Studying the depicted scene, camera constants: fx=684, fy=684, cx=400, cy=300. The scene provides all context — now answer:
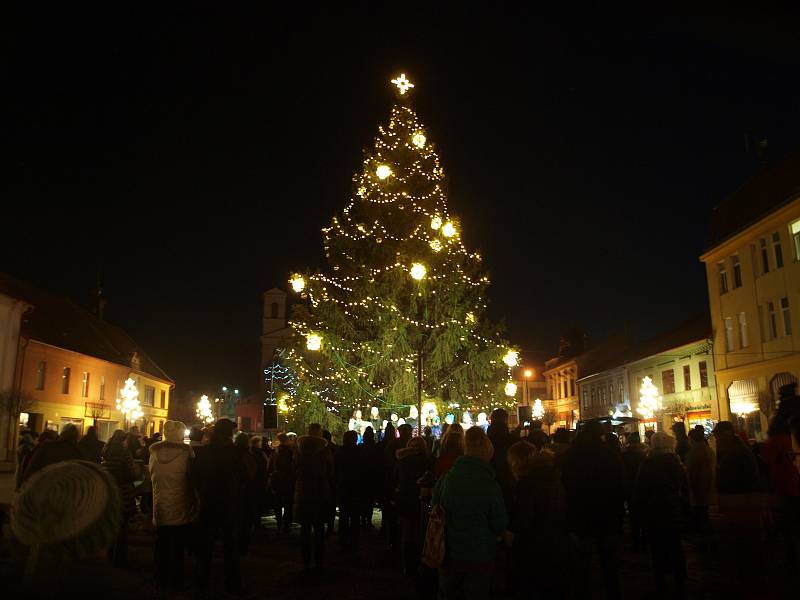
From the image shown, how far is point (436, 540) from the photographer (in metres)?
5.56

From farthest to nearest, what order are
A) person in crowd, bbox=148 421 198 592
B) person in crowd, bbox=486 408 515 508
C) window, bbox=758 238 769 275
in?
window, bbox=758 238 769 275
person in crowd, bbox=486 408 515 508
person in crowd, bbox=148 421 198 592

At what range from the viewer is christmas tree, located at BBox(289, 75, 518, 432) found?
82.6 ft

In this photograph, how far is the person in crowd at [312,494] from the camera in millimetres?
9484

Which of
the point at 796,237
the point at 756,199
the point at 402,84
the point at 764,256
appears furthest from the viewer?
the point at 756,199

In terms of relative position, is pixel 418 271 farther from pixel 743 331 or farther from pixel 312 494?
pixel 743 331

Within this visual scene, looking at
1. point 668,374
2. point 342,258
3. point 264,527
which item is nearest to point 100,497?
point 264,527

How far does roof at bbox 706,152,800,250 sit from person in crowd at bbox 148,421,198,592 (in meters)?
25.4

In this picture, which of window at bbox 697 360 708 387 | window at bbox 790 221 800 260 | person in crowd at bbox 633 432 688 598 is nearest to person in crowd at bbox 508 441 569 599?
person in crowd at bbox 633 432 688 598

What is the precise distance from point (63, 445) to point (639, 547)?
960 cm

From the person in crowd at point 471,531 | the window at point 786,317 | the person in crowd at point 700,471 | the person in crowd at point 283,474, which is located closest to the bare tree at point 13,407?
A: the person in crowd at point 283,474

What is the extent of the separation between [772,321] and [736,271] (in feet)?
13.2

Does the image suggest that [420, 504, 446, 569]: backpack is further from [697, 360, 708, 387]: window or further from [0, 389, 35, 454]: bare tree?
[697, 360, 708, 387]: window

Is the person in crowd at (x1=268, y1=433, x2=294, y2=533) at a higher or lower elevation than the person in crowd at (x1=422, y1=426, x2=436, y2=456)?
lower

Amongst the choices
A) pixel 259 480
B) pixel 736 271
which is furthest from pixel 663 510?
pixel 736 271
